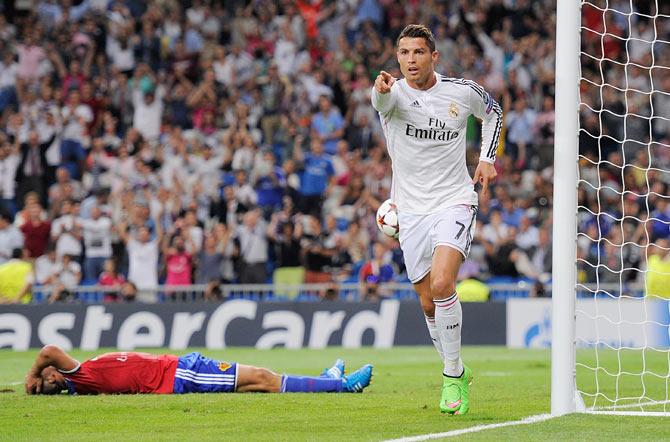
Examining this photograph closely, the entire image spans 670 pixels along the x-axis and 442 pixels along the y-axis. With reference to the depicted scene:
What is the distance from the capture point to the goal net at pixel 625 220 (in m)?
15.8

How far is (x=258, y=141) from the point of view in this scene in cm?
2344

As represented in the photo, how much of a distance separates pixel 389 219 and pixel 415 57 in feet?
4.03

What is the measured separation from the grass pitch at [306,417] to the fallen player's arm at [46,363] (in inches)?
5.6

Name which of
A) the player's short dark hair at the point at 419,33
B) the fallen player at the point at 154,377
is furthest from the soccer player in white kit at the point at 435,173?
the fallen player at the point at 154,377

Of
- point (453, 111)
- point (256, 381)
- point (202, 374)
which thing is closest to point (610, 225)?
point (256, 381)

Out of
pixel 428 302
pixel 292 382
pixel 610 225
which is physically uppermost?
pixel 610 225

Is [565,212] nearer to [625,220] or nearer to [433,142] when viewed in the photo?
[433,142]

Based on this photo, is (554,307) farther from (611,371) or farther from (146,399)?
(611,371)

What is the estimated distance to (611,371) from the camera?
14406mm

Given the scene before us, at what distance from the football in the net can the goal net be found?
12.0 feet

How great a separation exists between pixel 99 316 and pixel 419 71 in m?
10.8

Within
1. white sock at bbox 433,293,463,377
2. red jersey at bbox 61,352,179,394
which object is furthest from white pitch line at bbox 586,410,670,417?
red jersey at bbox 61,352,179,394

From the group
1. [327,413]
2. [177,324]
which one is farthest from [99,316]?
[327,413]

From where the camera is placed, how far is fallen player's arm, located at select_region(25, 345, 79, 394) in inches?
392
